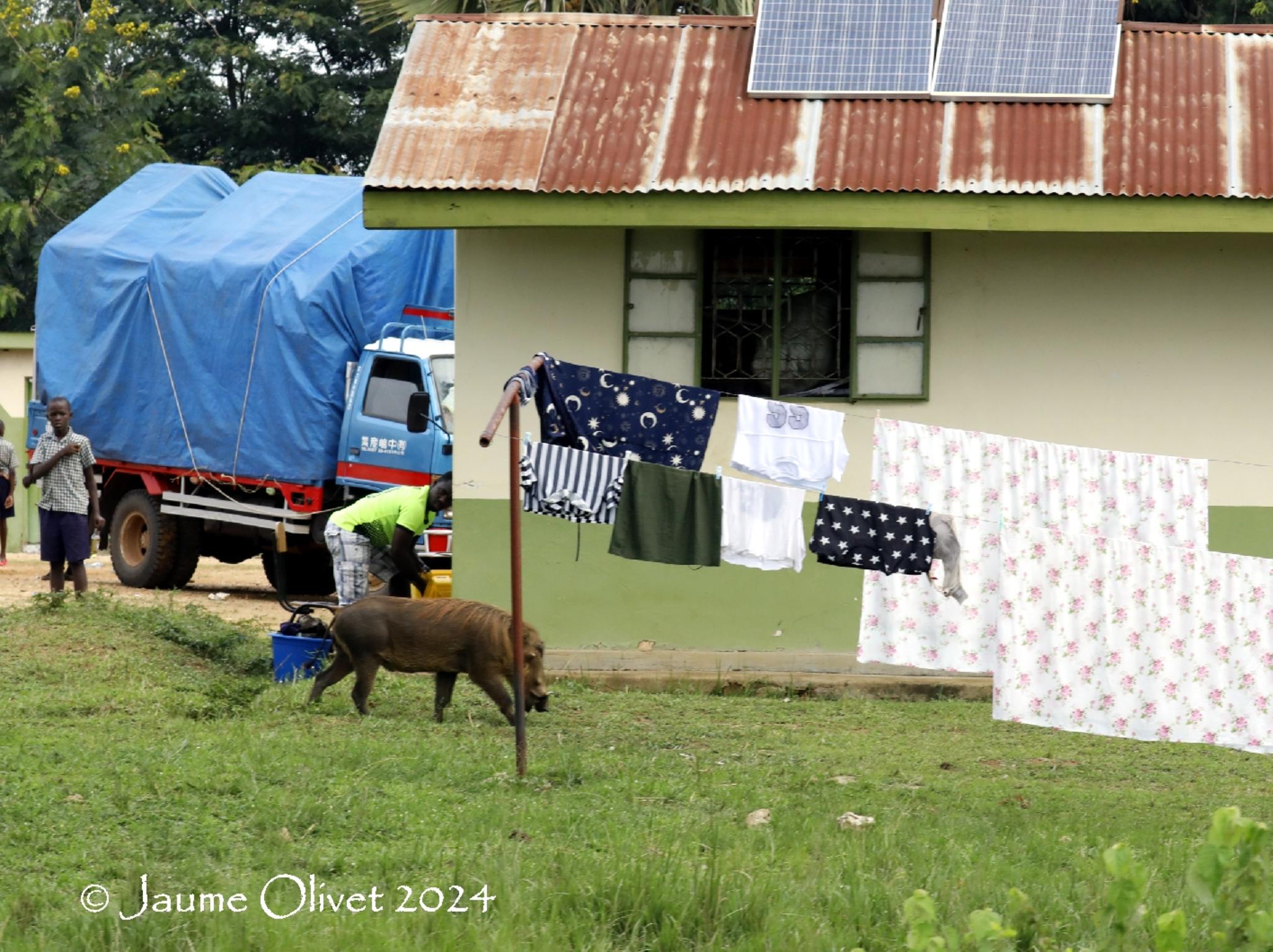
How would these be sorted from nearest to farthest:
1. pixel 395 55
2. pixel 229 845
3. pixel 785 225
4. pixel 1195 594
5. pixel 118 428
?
pixel 229 845
pixel 1195 594
pixel 785 225
pixel 118 428
pixel 395 55

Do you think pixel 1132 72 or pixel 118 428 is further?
pixel 118 428

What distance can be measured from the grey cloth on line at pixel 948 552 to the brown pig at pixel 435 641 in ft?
8.19

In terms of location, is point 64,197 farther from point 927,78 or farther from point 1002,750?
point 1002,750

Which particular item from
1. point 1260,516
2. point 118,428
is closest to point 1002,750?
point 1260,516

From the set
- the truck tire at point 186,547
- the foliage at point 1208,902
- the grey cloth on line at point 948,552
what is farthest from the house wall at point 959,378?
the foliage at point 1208,902

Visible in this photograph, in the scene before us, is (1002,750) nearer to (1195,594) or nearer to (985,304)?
(1195,594)

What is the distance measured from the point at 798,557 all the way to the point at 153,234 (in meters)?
11.5

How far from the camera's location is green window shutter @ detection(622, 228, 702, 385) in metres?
12.2

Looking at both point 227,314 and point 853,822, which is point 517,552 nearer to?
point 853,822

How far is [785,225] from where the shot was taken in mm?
11305

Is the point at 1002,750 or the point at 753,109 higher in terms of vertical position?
the point at 753,109

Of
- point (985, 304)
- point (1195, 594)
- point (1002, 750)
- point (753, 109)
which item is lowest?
point (1002, 750)

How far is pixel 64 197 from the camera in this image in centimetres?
2705

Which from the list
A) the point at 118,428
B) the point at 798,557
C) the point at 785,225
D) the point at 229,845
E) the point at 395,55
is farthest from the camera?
the point at 395,55
